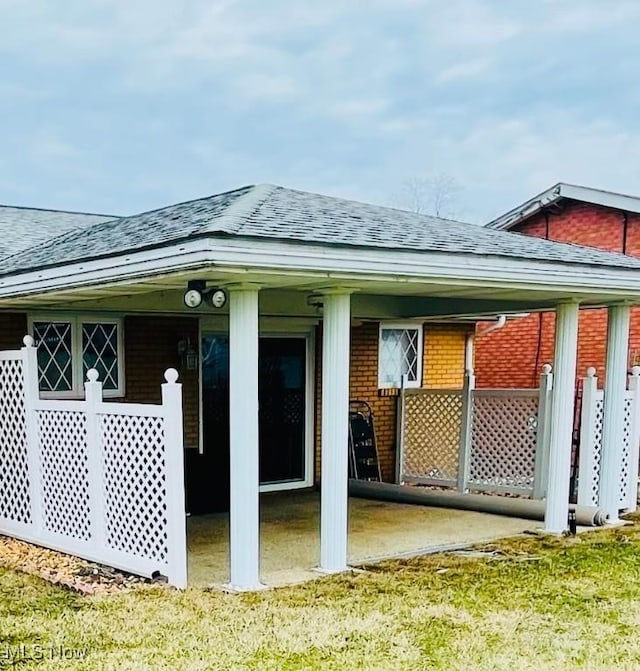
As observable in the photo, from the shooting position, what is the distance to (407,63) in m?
30.1

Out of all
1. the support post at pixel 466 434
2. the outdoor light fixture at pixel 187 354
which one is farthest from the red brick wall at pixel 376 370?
the outdoor light fixture at pixel 187 354

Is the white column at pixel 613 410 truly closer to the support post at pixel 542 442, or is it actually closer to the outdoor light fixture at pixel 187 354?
the support post at pixel 542 442

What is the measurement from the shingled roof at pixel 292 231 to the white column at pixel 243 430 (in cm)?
58

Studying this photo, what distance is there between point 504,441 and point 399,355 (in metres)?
2.33

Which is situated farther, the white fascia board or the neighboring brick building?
the neighboring brick building

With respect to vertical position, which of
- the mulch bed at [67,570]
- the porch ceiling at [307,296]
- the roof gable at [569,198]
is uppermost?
the roof gable at [569,198]

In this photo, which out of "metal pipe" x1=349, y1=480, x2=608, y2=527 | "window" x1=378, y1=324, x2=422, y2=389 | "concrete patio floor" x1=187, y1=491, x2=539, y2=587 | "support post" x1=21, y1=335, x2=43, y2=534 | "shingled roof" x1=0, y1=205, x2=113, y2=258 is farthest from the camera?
"window" x1=378, y1=324, x2=422, y2=389

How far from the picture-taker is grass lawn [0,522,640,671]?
4.75 meters

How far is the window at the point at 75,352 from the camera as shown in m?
9.28

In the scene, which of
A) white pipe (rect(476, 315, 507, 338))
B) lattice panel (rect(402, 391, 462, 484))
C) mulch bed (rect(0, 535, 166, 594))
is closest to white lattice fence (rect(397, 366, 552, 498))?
lattice panel (rect(402, 391, 462, 484))

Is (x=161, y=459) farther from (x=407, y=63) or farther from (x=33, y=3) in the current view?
(x=407, y=63)

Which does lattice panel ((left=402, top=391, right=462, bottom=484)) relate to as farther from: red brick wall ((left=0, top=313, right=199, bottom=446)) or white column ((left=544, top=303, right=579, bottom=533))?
red brick wall ((left=0, top=313, right=199, bottom=446))

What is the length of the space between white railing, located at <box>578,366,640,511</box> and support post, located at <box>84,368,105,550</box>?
17.2ft

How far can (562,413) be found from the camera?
328 inches
